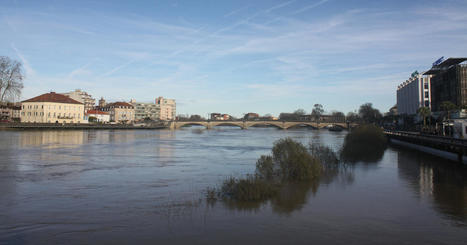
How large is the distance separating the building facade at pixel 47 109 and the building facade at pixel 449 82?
104325mm

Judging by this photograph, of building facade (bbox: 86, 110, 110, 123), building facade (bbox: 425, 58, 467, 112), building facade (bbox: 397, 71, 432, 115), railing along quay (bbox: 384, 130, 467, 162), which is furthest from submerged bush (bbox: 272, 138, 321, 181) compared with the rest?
building facade (bbox: 86, 110, 110, 123)

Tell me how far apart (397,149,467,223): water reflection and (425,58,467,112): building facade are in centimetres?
4117

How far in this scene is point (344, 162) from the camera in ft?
75.9

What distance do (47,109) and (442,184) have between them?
108 metres

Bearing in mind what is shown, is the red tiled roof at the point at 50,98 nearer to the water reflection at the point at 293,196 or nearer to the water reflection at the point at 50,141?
the water reflection at the point at 50,141

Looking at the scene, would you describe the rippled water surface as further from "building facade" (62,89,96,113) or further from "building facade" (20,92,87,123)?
"building facade" (62,89,96,113)

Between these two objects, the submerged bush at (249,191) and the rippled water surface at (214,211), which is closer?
the rippled water surface at (214,211)

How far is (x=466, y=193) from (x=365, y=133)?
29395 millimetres

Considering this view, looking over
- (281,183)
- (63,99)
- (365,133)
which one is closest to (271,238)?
(281,183)

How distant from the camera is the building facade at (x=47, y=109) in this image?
3930 inches

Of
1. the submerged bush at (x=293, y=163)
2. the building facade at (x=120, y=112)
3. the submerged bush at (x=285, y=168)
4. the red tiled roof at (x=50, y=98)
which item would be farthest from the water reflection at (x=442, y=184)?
the building facade at (x=120, y=112)

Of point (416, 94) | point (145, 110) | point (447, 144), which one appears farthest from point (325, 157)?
point (145, 110)

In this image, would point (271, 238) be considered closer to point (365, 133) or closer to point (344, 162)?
point (344, 162)

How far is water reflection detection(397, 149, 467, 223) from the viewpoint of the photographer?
12.2 m
